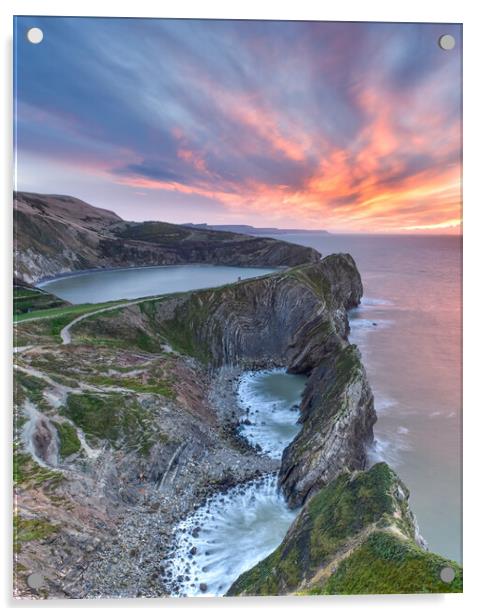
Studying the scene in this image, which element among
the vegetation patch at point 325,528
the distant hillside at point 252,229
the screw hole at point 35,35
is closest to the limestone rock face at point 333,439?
the vegetation patch at point 325,528

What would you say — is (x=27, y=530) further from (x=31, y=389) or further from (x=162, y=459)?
(x=162, y=459)

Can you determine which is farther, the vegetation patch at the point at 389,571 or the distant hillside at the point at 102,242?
the distant hillside at the point at 102,242

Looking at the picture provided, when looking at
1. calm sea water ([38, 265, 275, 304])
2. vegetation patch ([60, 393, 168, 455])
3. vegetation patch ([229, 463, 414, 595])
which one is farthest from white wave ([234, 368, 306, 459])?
calm sea water ([38, 265, 275, 304])

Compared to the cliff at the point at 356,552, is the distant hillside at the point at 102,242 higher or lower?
higher

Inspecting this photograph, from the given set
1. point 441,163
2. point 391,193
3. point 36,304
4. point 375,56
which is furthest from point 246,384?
point 375,56

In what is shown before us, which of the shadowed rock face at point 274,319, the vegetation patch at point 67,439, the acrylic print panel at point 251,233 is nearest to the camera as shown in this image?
the acrylic print panel at point 251,233

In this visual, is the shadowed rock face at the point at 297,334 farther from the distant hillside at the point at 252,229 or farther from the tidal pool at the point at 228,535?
the distant hillside at the point at 252,229

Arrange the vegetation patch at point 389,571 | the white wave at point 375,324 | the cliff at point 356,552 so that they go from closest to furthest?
the vegetation patch at point 389,571 < the cliff at point 356,552 < the white wave at point 375,324
